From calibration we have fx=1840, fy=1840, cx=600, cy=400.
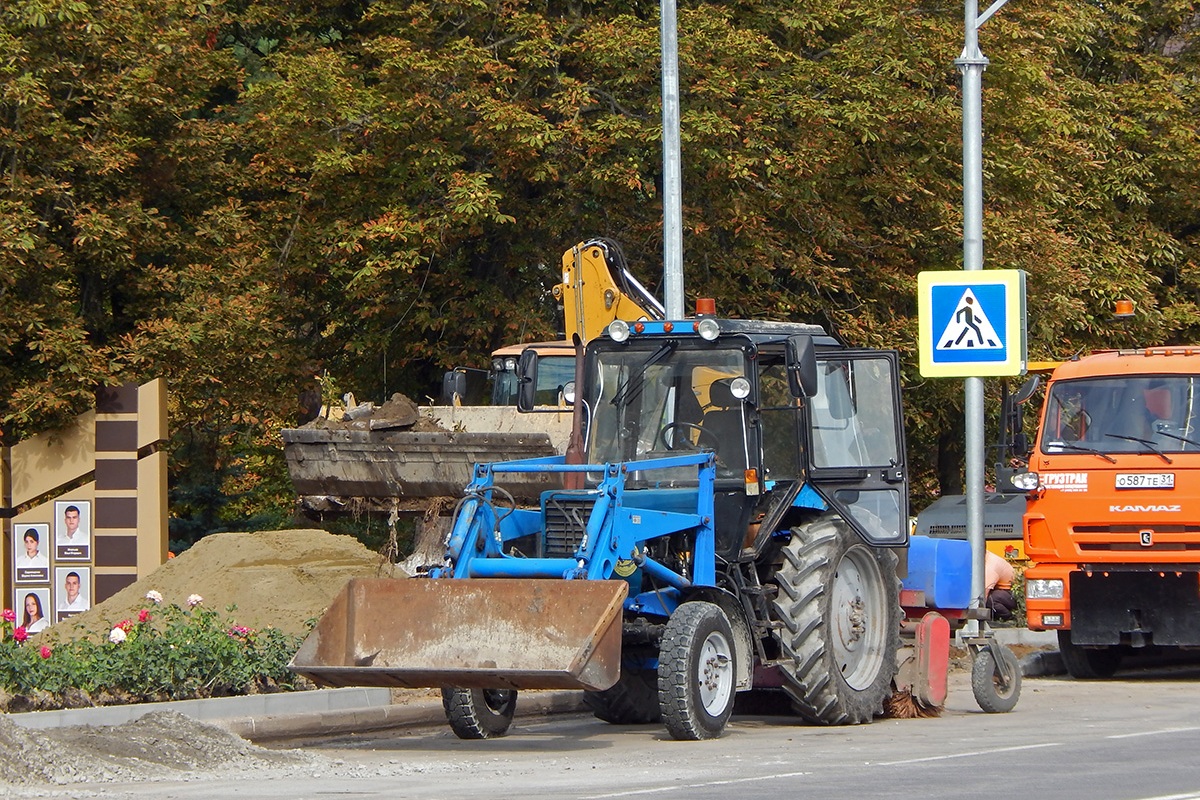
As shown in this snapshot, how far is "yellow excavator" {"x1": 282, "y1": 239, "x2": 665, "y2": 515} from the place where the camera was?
18.8 metres

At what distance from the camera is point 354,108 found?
21.8 metres

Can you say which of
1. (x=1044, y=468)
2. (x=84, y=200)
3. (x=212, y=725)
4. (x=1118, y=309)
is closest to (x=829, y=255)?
(x=1118, y=309)

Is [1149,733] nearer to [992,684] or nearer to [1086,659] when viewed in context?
[992,684]

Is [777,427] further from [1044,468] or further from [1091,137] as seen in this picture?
[1091,137]

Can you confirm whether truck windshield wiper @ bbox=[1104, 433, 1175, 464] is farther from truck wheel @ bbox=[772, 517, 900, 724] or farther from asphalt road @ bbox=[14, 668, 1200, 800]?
truck wheel @ bbox=[772, 517, 900, 724]

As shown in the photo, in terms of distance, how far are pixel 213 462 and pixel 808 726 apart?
1692 centimetres

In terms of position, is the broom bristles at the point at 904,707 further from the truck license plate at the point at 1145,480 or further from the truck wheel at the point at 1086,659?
the truck wheel at the point at 1086,659

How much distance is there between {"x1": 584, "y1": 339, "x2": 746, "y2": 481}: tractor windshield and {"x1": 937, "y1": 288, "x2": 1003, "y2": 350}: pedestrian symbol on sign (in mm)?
4322

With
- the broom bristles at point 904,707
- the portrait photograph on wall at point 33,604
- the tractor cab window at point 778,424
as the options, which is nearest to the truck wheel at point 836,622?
the broom bristles at point 904,707

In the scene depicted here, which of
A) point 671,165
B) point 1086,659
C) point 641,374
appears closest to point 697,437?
point 641,374

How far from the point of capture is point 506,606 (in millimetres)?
11016

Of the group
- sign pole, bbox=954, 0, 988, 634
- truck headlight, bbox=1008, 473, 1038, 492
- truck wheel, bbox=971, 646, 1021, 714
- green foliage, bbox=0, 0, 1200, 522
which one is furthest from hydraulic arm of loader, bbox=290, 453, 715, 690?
green foliage, bbox=0, 0, 1200, 522

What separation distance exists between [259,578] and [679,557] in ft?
17.9

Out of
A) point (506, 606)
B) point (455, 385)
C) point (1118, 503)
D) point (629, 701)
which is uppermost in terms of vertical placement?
point (455, 385)
